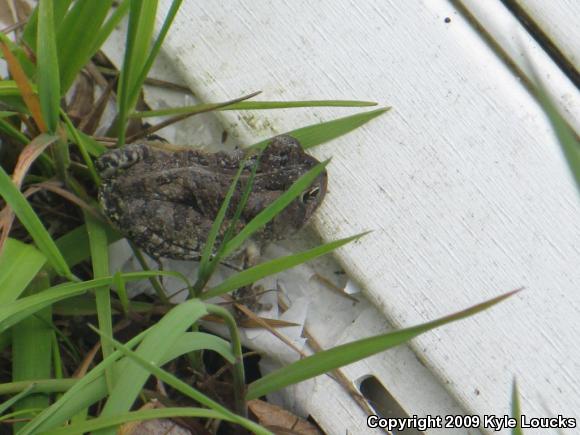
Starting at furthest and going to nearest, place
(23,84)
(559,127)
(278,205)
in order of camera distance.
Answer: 1. (23,84)
2. (278,205)
3. (559,127)

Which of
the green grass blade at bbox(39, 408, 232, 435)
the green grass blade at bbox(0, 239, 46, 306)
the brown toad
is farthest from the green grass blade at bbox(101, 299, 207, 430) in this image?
the brown toad

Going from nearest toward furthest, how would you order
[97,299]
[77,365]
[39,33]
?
[39,33] < [97,299] < [77,365]

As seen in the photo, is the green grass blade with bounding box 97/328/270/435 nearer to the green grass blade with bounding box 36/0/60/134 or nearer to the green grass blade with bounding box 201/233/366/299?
the green grass blade with bounding box 201/233/366/299

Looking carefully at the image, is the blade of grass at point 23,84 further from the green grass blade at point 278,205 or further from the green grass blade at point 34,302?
the green grass blade at point 278,205

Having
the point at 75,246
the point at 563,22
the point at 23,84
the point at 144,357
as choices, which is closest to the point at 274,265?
the point at 144,357

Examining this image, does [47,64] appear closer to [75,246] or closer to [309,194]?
[75,246]

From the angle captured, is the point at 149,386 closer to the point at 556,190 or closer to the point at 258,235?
the point at 258,235

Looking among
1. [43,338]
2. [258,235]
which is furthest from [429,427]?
[43,338]
